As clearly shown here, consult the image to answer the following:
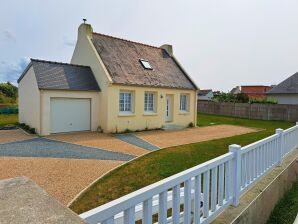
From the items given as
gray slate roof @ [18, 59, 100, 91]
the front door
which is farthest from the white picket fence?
the front door

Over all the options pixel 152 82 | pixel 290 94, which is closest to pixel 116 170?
pixel 152 82

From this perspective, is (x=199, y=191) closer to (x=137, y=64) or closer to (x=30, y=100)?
(x=30, y=100)

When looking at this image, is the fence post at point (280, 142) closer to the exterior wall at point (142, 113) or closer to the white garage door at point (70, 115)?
the exterior wall at point (142, 113)

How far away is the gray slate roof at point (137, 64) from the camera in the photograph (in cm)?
1714

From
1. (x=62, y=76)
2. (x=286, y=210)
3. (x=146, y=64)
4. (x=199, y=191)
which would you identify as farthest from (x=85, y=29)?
(x=199, y=191)

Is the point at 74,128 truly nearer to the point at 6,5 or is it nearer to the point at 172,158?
the point at 6,5

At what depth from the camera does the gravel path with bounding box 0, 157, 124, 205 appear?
653 centimetres

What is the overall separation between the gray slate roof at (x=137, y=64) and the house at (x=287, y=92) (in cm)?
1996

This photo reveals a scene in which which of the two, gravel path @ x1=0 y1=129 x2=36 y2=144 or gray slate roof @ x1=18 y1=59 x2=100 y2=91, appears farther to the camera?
gray slate roof @ x1=18 y1=59 x2=100 y2=91

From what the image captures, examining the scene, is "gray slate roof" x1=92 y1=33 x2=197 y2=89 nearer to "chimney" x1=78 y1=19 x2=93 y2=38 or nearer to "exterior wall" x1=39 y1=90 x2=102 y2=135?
"chimney" x1=78 y1=19 x2=93 y2=38

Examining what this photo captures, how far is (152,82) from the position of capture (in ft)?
59.8

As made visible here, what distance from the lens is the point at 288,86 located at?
35062mm

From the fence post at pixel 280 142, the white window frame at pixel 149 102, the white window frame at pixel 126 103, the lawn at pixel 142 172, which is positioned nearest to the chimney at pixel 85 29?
the white window frame at pixel 126 103

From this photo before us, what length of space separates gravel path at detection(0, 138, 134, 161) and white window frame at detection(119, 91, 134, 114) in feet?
18.4
